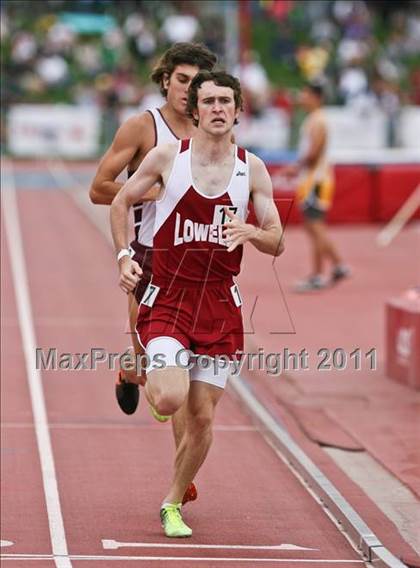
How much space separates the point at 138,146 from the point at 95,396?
13.8 ft

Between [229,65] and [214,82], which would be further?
[229,65]

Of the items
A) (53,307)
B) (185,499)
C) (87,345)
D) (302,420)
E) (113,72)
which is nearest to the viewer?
(185,499)

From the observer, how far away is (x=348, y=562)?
752cm

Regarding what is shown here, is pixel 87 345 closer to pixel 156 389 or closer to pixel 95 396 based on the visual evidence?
pixel 95 396

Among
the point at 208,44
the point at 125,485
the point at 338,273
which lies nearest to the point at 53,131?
the point at 208,44

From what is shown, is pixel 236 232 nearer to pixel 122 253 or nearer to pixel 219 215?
pixel 219 215

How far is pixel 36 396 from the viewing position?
1188cm

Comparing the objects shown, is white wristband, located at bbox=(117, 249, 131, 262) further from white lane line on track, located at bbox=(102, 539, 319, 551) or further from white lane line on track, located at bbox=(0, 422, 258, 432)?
white lane line on track, located at bbox=(0, 422, 258, 432)

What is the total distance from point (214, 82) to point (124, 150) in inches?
42.6

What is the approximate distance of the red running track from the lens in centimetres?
762

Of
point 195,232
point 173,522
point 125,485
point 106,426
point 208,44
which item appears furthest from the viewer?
point 208,44

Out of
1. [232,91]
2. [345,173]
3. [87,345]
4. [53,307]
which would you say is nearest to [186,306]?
[232,91]

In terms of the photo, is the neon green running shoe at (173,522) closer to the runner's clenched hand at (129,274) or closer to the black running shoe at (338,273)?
the runner's clenched hand at (129,274)

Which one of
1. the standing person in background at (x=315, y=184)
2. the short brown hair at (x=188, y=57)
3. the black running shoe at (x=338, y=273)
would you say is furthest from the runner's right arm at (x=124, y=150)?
the black running shoe at (x=338, y=273)
